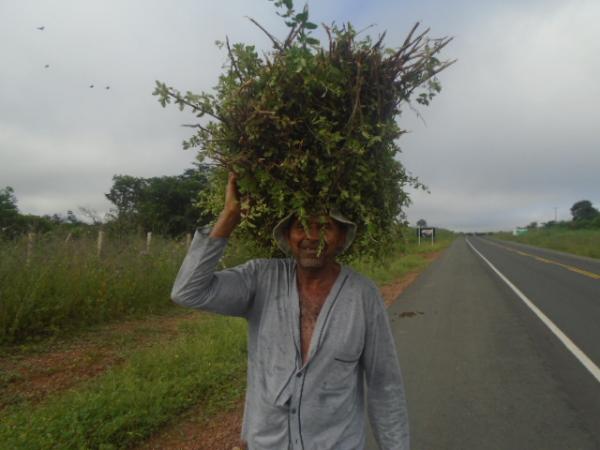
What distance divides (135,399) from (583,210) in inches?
4237

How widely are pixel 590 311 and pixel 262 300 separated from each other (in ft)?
30.4

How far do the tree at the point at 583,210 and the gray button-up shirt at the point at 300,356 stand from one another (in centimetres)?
10201

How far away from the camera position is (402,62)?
5.91ft

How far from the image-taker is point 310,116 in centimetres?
176

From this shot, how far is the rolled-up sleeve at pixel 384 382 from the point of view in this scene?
1.77 m

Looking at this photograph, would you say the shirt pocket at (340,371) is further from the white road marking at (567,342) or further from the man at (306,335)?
the white road marking at (567,342)

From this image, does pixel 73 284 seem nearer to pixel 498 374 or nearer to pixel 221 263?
pixel 221 263

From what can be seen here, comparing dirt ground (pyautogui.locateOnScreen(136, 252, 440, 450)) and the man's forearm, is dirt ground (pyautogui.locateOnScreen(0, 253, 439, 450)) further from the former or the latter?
the man's forearm

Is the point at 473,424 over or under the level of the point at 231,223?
under

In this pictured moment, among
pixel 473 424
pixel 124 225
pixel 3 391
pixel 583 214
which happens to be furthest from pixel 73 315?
pixel 583 214

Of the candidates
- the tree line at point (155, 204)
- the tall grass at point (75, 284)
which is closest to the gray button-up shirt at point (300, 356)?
the tall grass at point (75, 284)

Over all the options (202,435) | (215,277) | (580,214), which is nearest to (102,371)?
(202,435)

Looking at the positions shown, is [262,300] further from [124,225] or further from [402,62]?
[124,225]

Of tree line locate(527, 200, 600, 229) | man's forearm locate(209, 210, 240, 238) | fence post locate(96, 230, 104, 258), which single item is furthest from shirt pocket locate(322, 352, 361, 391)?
tree line locate(527, 200, 600, 229)
